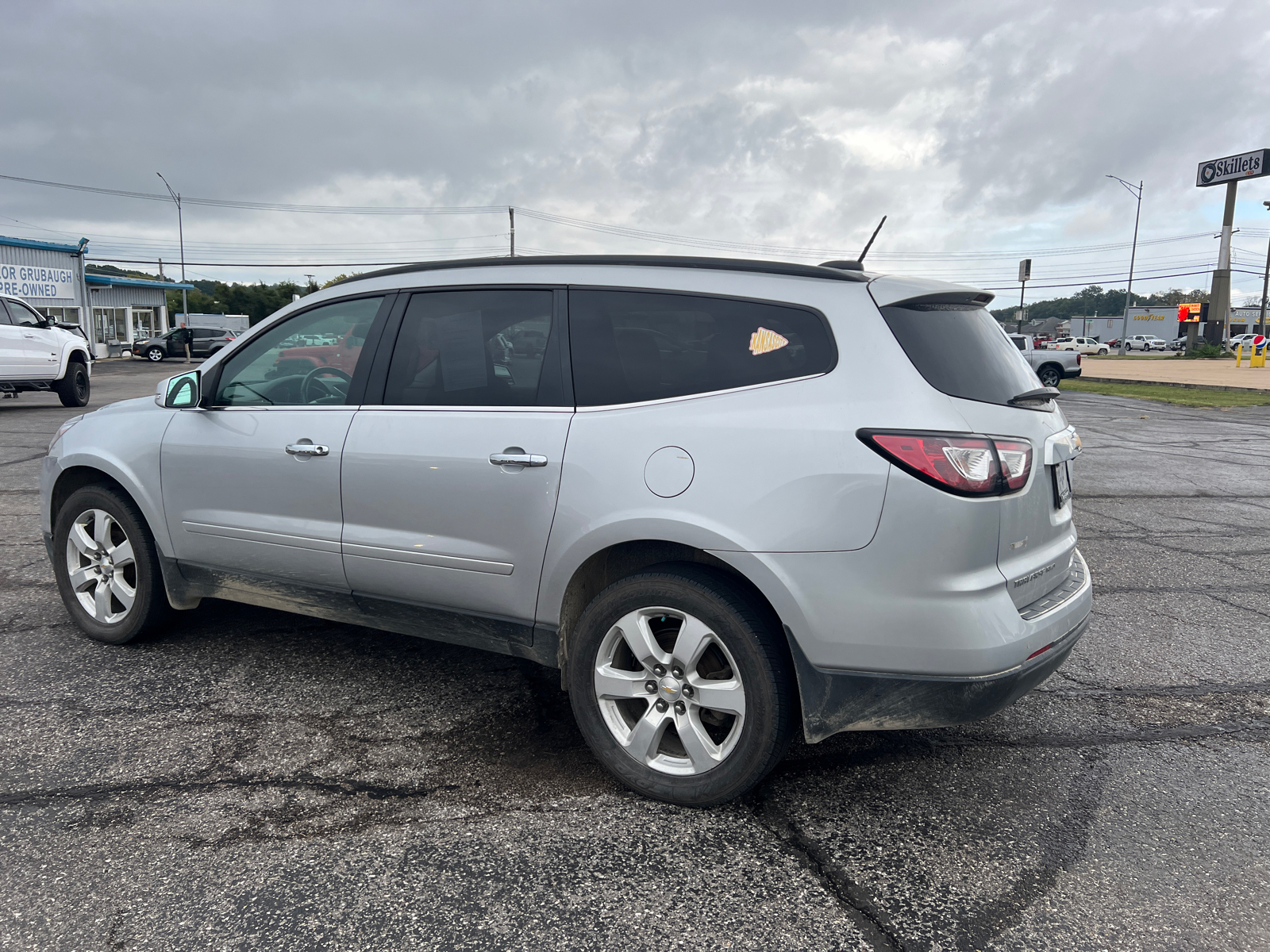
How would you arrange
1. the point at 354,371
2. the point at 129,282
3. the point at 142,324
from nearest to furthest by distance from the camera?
the point at 354,371 < the point at 129,282 < the point at 142,324

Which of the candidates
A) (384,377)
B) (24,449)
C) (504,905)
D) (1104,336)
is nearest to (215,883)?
(504,905)

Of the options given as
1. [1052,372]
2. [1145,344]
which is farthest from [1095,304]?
[1052,372]

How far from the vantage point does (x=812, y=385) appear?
9.02ft

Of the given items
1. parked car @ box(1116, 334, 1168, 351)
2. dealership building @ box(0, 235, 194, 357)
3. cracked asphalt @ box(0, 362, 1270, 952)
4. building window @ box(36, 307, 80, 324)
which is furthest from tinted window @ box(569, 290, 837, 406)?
parked car @ box(1116, 334, 1168, 351)

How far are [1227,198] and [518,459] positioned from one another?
7406 centimetres

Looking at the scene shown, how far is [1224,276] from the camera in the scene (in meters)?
61.1

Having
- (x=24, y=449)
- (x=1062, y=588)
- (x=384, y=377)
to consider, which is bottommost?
(x=24, y=449)

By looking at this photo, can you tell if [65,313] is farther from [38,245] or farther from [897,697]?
[897,697]

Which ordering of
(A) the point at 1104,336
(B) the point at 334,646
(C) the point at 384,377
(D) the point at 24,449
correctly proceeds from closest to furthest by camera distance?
(C) the point at 384,377, (B) the point at 334,646, (D) the point at 24,449, (A) the point at 1104,336

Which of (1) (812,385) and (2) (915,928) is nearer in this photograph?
(2) (915,928)

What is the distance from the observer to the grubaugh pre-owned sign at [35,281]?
36.5 metres

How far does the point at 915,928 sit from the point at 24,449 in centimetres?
1236

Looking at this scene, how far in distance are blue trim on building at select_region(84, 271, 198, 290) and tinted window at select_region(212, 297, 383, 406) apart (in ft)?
156

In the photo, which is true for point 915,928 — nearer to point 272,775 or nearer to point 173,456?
point 272,775
